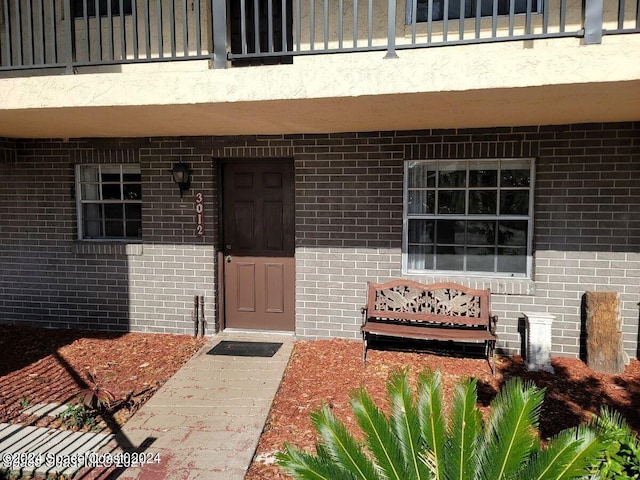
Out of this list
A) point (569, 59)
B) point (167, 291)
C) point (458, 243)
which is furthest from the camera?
point (167, 291)

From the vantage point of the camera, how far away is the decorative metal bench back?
499 cm

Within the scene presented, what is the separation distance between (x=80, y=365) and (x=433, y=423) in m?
4.56

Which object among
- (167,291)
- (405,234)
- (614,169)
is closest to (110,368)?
(167,291)

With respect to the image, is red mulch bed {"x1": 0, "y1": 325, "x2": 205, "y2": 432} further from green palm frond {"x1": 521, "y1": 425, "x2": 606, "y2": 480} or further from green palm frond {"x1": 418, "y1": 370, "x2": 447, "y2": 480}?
green palm frond {"x1": 521, "y1": 425, "x2": 606, "y2": 480}

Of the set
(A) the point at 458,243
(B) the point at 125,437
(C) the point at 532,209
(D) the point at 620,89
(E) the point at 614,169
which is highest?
(D) the point at 620,89

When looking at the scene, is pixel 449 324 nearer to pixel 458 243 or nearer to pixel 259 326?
pixel 458 243

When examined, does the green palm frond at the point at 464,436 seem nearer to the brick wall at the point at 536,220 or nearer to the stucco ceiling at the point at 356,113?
the stucco ceiling at the point at 356,113

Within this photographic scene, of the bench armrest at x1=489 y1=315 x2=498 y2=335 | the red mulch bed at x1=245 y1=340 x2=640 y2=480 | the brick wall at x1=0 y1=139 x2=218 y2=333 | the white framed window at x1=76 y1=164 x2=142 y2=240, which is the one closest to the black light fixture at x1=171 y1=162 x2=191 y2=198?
the brick wall at x1=0 y1=139 x2=218 y2=333

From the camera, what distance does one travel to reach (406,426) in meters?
1.94

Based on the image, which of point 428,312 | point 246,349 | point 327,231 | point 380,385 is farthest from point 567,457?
point 246,349

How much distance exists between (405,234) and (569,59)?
277cm

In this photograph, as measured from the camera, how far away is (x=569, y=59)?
2.96 m

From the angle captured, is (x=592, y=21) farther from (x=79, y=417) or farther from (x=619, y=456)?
(x=79, y=417)

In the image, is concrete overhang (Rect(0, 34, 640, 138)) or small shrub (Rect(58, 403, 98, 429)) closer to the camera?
concrete overhang (Rect(0, 34, 640, 138))
